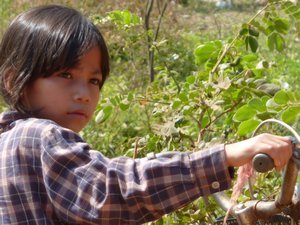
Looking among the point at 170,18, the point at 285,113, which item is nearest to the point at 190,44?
the point at 170,18

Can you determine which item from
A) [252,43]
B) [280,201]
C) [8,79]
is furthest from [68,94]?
[252,43]

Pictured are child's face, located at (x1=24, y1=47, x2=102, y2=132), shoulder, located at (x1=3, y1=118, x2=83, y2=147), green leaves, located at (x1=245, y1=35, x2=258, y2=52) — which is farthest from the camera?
green leaves, located at (x1=245, y1=35, x2=258, y2=52)

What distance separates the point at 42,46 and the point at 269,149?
543 millimetres

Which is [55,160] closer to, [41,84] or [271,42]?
[41,84]

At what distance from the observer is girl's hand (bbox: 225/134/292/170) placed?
120 cm

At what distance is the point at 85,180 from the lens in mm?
1315

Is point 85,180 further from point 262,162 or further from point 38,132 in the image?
point 262,162

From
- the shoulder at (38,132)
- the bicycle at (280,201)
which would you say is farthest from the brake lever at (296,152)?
the shoulder at (38,132)

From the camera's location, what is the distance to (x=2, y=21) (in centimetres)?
725

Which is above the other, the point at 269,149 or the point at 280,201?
the point at 269,149

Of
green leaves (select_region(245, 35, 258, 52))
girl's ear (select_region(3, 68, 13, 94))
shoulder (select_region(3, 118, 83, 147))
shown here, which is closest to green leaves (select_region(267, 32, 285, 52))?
green leaves (select_region(245, 35, 258, 52))

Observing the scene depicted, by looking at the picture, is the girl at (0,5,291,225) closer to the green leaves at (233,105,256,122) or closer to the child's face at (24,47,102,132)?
the child's face at (24,47,102,132)

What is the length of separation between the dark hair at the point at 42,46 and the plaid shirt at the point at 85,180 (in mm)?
122

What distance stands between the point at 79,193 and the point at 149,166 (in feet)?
0.42
